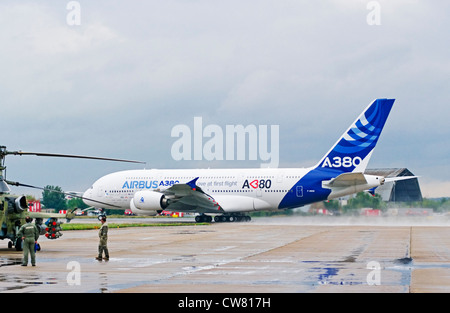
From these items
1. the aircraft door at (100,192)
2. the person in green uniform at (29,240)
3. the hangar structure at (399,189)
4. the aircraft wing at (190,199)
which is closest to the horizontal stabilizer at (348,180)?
the aircraft wing at (190,199)

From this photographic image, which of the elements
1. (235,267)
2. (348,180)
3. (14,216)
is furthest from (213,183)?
(235,267)

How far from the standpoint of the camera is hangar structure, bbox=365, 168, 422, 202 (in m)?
91.4

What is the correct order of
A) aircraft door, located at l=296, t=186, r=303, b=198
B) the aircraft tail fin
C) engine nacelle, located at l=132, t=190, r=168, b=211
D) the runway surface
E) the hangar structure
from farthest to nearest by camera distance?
the hangar structure < engine nacelle, located at l=132, t=190, r=168, b=211 < aircraft door, located at l=296, t=186, r=303, b=198 < the aircraft tail fin < the runway surface

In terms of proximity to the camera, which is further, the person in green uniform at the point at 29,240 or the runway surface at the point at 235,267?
the person in green uniform at the point at 29,240

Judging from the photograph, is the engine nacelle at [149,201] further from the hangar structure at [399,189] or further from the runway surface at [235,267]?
the hangar structure at [399,189]

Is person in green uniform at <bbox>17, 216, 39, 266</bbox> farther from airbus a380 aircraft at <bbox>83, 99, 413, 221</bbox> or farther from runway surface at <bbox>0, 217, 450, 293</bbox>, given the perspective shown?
airbus a380 aircraft at <bbox>83, 99, 413, 221</bbox>

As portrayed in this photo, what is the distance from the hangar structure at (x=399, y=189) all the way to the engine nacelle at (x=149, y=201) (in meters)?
42.5

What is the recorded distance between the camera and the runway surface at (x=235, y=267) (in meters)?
15.3

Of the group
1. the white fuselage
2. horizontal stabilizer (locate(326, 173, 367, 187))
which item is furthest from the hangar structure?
horizontal stabilizer (locate(326, 173, 367, 187))

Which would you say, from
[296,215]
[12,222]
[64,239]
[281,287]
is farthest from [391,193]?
[281,287]

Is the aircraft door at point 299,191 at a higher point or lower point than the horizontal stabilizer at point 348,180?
lower

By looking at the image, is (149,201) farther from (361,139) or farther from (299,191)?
(361,139)

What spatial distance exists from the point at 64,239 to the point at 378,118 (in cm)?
2770
